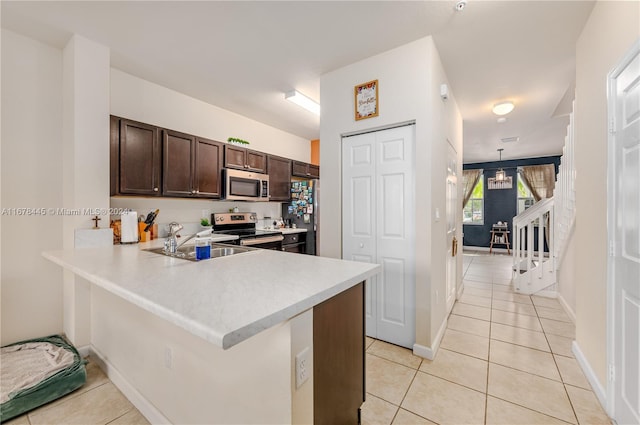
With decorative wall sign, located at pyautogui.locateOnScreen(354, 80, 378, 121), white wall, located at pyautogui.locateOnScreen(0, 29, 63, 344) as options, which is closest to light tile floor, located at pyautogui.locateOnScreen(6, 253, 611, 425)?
white wall, located at pyautogui.locateOnScreen(0, 29, 63, 344)

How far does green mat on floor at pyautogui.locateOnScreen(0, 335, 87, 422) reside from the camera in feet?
5.42

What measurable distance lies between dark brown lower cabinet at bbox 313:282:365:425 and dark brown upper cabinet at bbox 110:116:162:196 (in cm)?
245

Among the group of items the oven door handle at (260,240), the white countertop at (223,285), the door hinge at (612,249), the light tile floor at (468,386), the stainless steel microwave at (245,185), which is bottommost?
the light tile floor at (468,386)

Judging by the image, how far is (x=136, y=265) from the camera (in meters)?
1.54

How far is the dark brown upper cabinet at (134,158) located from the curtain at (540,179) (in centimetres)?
880

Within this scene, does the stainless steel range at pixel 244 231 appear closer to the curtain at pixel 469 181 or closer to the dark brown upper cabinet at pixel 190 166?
the dark brown upper cabinet at pixel 190 166

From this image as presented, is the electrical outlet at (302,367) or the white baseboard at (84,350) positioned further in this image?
the white baseboard at (84,350)

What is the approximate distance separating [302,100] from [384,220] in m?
1.96

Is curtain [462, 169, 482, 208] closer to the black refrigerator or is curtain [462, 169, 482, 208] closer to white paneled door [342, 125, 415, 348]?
the black refrigerator

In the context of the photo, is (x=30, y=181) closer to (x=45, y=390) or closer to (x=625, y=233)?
(x=45, y=390)

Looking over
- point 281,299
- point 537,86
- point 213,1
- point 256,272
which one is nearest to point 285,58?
point 213,1

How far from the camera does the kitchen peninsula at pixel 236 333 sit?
92 cm

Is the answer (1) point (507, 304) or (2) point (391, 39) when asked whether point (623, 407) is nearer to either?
(1) point (507, 304)

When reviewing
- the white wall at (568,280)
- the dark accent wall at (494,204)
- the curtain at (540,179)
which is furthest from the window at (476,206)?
the white wall at (568,280)
